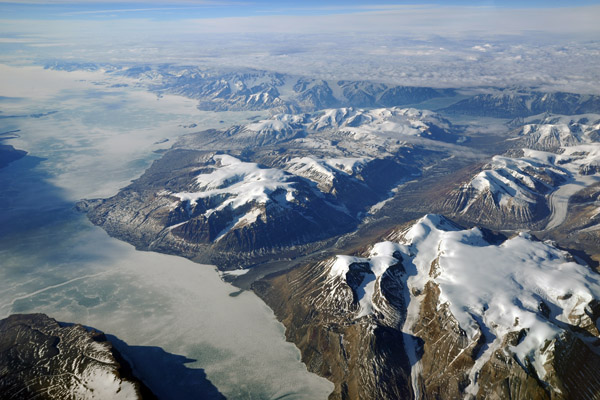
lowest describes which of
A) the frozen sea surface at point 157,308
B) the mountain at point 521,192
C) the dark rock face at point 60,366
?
the mountain at point 521,192

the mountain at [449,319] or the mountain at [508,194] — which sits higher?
the mountain at [449,319]

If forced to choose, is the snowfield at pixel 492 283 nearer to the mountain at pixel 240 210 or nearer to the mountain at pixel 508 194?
the mountain at pixel 240 210

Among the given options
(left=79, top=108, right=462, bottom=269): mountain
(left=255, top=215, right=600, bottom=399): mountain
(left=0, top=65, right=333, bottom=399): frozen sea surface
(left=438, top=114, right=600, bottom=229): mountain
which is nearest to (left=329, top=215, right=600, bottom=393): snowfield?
(left=255, top=215, right=600, bottom=399): mountain

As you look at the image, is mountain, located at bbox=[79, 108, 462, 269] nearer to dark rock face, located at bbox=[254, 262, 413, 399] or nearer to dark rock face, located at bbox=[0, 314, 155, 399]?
dark rock face, located at bbox=[254, 262, 413, 399]

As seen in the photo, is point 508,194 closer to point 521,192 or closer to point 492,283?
point 521,192

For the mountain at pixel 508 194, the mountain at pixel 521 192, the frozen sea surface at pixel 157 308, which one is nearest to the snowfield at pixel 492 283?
the frozen sea surface at pixel 157 308

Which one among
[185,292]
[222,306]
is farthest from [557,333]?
[185,292]
